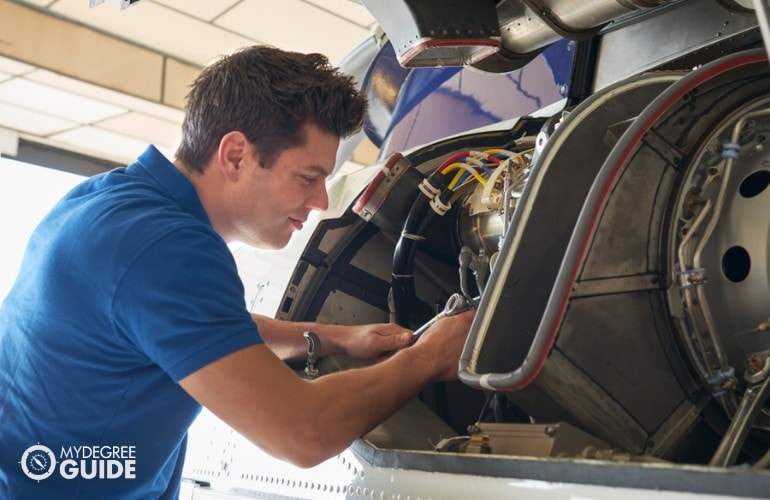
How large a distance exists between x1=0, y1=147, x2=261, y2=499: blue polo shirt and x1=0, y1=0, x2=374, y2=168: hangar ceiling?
5033 millimetres

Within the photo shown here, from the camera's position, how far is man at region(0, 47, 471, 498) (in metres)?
1.43

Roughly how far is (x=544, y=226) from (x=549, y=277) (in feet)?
0.28

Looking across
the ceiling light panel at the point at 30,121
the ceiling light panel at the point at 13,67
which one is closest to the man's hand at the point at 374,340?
the ceiling light panel at the point at 13,67

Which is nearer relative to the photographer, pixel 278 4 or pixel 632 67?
pixel 632 67

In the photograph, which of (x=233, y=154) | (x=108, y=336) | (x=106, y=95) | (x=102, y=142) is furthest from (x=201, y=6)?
(x=108, y=336)

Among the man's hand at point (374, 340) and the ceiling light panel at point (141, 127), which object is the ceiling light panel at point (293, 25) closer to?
the ceiling light panel at point (141, 127)

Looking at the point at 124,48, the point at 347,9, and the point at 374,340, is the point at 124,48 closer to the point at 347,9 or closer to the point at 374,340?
the point at 347,9

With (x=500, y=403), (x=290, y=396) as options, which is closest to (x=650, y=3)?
(x=500, y=403)

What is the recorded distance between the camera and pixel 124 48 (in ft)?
24.5

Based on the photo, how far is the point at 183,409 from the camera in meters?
1.67

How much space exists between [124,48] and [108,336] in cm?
641

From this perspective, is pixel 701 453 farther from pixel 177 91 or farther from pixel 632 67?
pixel 177 91

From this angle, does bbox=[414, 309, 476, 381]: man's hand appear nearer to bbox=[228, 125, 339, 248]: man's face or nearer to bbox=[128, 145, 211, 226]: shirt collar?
bbox=[228, 125, 339, 248]: man's face

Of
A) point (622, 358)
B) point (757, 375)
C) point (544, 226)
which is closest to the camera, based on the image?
point (757, 375)
